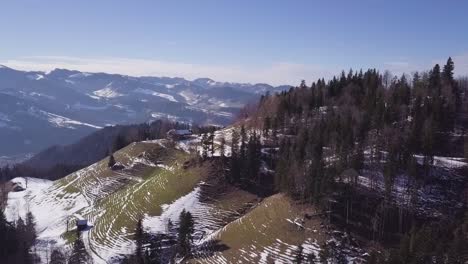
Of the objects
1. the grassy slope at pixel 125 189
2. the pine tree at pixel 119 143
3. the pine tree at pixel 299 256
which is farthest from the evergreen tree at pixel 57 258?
the pine tree at pixel 119 143

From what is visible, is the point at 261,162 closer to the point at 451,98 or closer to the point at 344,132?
the point at 344,132

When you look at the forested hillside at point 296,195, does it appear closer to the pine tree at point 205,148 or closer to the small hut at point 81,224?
the pine tree at point 205,148

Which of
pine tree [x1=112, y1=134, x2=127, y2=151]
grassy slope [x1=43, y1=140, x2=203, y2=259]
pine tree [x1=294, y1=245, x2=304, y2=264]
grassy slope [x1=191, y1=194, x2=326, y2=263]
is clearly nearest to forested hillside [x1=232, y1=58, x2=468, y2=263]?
grassy slope [x1=191, y1=194, x2=326, y2=263]

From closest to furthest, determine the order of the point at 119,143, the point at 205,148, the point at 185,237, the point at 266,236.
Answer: the point at 266,236 → the point at 185,237 → the point at 205,148 → the point at 119,143

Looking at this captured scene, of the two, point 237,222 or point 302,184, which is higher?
point 302,184

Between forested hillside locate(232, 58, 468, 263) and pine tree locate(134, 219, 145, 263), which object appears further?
pine tree locate(134, 219, 145, 263)

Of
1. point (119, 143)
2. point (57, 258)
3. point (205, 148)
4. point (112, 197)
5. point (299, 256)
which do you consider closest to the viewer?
point (299, 256)

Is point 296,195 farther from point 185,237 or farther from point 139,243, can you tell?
point 139,243

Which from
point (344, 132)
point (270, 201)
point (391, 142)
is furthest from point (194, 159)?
point (391, 142)

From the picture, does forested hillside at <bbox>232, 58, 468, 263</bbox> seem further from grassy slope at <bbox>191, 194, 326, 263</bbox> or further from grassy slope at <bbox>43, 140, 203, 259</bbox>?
grassy slope at <bbox>43, 140, 203, 259</bbox>

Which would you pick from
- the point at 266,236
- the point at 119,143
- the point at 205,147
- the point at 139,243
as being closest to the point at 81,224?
the point at 139,243

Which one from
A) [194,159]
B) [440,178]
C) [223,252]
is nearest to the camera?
[223,252]
